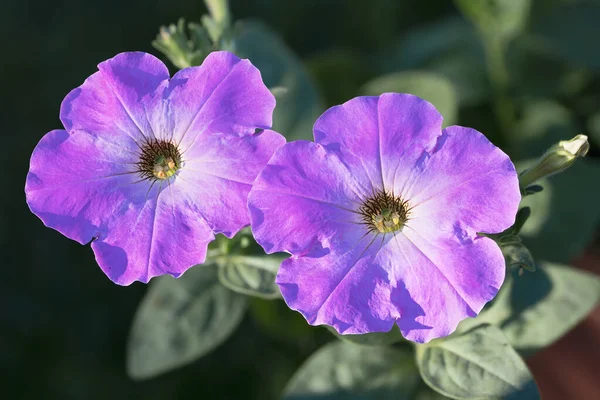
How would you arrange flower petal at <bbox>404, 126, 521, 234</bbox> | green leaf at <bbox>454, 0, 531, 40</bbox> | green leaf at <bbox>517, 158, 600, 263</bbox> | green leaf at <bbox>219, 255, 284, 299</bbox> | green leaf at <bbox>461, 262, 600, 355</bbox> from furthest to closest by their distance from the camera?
green leaf at <bbox>454, 0, 531, 40</bbox> < green leaf at <bbox>517, 158, 600, 263</bbox> < green leaf at <bbox>461, 262, 600, 355</bbox> < green leaf at <bbox>219, 255, 284, 299</bbox> < flower petal at <bbox>404, 126, 521, 234</bbox>

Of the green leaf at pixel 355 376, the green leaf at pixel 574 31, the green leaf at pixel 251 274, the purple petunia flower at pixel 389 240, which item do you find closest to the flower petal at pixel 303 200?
the purple petunia flower at pixel 389 240

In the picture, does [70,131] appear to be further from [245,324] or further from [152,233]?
[245,324]

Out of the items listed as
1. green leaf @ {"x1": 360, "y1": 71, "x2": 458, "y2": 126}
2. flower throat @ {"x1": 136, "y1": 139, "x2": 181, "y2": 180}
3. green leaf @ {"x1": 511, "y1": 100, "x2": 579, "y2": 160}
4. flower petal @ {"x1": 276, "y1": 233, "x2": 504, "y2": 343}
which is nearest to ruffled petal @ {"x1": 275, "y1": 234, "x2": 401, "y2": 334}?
flower petal @ {"x1": 276, "y1": 233, "x2": 504, "y2": 343}

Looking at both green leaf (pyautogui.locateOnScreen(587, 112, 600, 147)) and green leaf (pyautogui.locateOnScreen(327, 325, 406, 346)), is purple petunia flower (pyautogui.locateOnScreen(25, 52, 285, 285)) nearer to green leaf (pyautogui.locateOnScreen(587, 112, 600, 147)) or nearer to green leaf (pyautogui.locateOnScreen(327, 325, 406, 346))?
green leaf (pyautogui.locateOnScreen(327, 325, 406, 346))

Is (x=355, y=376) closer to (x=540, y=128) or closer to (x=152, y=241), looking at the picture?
(x=152, y=241)

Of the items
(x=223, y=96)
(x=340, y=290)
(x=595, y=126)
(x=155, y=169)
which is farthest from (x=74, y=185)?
(x=595, y=126)

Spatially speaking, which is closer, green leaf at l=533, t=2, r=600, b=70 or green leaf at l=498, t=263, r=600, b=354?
green leaf at l=498, t=263, r=600, b=354

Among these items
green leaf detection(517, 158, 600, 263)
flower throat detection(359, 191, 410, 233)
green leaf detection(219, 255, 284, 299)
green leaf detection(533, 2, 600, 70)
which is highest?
flower throat detection(359, 191, 410, 233)
